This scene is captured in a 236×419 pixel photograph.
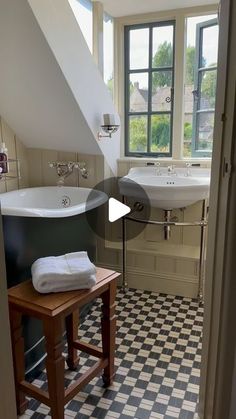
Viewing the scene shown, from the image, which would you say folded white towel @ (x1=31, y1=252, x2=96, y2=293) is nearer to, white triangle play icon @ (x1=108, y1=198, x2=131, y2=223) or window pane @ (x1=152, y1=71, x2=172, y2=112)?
white triangle play icon @ (x1=108, y1=198, x2=131, y2=223)

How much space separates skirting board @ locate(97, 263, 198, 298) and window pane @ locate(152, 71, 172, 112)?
1.34 metres

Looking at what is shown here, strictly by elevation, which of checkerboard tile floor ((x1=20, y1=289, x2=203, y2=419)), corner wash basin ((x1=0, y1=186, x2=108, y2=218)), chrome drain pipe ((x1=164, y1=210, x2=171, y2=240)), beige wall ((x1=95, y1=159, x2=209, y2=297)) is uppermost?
corner wash basin ((x1=0, y1=186, x2=108, y2=218))

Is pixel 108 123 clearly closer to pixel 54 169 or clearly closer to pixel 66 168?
pixel 66 168

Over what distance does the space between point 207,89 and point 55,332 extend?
210cm

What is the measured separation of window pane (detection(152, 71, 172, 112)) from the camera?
275 cm

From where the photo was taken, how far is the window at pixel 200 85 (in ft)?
8.36

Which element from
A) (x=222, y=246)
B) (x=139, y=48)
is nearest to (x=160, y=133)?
(x=139, y=48)

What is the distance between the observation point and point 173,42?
265 centimetres

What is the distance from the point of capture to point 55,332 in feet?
4.37

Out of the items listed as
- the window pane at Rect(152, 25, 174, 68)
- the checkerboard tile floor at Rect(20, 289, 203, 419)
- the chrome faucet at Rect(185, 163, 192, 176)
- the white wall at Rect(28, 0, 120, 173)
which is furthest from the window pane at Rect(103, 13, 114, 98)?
the checkerboard tile floor at Rect(20, 289, 203, 419)

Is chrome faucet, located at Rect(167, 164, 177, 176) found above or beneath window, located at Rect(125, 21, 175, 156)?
beneath

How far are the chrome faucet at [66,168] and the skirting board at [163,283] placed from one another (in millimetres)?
879

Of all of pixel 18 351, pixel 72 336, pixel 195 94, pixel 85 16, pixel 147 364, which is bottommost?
pixel 147 364

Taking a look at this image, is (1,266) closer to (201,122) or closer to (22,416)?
(22,416)
